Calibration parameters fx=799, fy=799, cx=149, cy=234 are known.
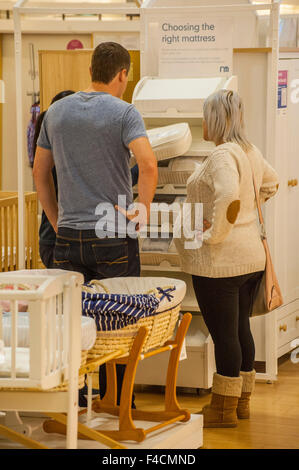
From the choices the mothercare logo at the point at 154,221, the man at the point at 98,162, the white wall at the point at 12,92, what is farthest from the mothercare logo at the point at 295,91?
the white wall at the point at 12,92

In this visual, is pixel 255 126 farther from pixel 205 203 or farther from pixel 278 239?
pixel 205 203

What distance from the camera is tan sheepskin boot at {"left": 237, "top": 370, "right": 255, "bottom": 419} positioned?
138 inches

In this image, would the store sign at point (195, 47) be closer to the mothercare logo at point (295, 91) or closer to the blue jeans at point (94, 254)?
the mothercare logo at point (295, 91)

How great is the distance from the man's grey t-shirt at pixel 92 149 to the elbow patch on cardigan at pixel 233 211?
15.2 inches

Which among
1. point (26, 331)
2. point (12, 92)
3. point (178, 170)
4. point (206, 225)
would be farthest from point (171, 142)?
point (12, 92)

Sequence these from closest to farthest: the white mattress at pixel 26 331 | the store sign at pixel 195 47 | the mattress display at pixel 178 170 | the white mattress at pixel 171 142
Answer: the white mattress at pixel 26 331, the white mattress at pixel 171 142, the mattress display at pixel 178 170, the store sign at pixel 195 47

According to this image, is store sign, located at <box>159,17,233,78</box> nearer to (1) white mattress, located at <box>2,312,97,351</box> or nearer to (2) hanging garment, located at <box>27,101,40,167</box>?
(1) white mattress, located at <box>2,312,97,351</box>

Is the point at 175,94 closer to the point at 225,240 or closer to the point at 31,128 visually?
the point at 225,240

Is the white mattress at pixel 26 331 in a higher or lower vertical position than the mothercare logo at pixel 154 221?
lower

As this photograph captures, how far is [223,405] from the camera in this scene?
3365 millimetres

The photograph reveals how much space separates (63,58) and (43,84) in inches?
8.3

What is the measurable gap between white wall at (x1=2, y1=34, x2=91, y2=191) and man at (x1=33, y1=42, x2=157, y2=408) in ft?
16.1

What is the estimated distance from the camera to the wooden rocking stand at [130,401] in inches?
106

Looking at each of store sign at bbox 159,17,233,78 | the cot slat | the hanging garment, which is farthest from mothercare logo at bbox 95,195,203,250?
the hanging garment
